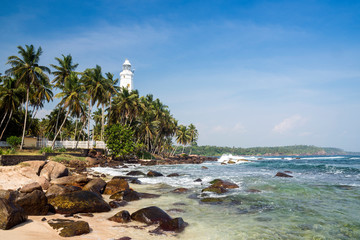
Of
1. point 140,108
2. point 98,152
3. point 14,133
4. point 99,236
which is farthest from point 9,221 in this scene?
point 140,108

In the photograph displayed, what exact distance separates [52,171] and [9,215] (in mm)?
9167

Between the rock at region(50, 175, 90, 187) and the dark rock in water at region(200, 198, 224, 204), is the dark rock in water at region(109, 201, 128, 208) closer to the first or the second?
the dark rock in water at region(200, 198, 224, 204)

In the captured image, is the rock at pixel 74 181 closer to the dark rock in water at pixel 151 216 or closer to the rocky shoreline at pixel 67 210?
the rocky shoreline at pixel 67 210

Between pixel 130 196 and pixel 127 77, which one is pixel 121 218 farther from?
pixel 127 77

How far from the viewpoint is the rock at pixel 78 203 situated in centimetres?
771

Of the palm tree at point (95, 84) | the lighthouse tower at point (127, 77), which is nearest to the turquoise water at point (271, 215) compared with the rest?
the palm tree at point (95, 84)

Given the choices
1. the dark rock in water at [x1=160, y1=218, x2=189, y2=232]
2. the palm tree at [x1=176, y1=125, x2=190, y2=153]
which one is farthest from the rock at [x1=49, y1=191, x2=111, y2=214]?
the palm tree at [x1=176, y1=125, x2=190, y2=153]

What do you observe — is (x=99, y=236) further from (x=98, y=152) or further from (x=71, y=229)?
(x=98, y=152)

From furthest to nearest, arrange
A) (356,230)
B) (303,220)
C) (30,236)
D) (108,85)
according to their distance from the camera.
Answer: (108,85), (303,220), (356,230), (30,236)

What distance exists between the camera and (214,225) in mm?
7168

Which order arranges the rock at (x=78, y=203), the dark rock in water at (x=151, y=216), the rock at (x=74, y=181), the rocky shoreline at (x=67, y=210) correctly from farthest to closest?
the rock at (x=74, y=181), the rock at (x=78, y=203), the dark rock in water at (x=151, y=216), the rocky shoreline at (x=67, y=210)

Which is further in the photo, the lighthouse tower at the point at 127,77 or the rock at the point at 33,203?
the lighthouse tower at the point at 127,77

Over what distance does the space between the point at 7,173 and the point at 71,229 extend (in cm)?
790

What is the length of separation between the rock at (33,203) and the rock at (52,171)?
21.8 feet
